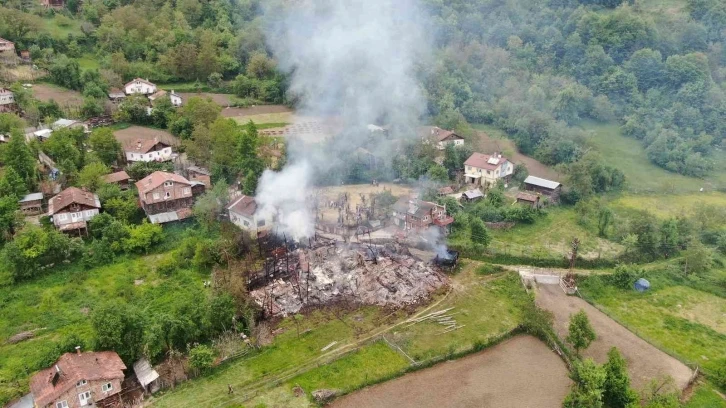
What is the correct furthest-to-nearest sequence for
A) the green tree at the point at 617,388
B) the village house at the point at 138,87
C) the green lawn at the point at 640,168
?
1. the village house at the point at 138,87
2. the green lawn at the point at 640,168
3. the green tree at the point at 617,388

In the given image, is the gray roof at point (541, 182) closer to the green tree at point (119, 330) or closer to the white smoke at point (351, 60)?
the white smoke at point (351, 60)

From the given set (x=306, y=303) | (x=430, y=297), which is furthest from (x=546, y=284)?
(x=306, y=303)

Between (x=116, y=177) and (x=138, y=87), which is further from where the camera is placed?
(x=138, y=87)

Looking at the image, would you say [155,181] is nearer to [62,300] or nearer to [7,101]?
[62,300]

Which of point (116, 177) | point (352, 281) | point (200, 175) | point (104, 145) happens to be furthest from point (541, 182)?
point (104, 145)

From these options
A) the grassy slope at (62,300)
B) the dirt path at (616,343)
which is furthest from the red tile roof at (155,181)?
the dirt path at (616,343)

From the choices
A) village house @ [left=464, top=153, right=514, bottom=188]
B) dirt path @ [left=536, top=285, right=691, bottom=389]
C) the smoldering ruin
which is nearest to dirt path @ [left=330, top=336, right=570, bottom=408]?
dirt path @ [left=536, top=285, right=691, bottom=389]

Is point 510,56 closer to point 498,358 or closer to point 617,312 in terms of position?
point 617,312
